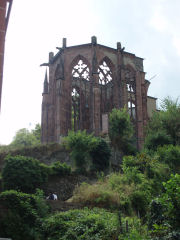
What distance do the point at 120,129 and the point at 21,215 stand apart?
1552cm

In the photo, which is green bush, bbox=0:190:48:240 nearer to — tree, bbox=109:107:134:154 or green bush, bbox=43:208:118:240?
green bush, bbox=43:208:118:240

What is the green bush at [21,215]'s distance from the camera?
41.7ft

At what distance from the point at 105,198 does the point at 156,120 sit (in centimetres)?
1422

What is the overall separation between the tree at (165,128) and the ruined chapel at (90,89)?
3.83m

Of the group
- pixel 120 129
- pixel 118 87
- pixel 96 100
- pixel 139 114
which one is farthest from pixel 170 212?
pixel 118 87

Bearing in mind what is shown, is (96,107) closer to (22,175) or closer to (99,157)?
(99,157)

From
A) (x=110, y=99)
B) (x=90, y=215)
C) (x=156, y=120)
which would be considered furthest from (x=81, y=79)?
(x=90, y=215)

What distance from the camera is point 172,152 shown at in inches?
858

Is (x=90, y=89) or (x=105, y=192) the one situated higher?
(x=90, y=89)

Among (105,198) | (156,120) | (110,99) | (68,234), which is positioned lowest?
(68,234)

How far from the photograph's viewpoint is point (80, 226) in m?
12.4

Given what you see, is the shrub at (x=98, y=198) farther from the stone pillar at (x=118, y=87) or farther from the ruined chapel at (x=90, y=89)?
the stone pillar at (x=118, y=87)

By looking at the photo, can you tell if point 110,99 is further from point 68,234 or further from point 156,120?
point 68,234

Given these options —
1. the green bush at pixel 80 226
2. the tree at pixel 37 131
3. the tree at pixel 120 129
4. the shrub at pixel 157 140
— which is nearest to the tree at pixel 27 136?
the tree at pixel 37 131
